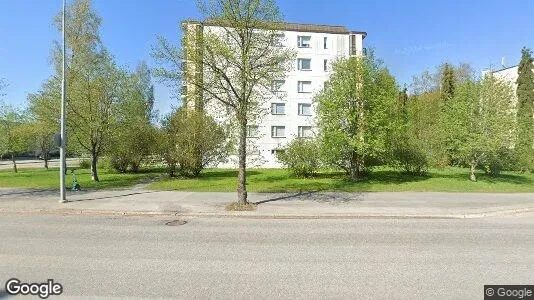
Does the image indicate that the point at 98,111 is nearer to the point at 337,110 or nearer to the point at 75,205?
the point at 75,205

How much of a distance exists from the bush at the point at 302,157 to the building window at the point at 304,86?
1723 cm

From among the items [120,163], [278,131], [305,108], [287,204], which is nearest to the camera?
[287,204]

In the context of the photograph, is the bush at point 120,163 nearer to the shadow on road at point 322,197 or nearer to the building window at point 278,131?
the shadow on road at point 322,197

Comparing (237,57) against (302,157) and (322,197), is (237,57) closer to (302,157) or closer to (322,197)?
(322,197)

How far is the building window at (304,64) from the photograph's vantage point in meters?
37.3

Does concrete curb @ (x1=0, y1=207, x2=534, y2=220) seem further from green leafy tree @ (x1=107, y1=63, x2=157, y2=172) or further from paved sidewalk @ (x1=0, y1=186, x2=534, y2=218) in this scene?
green leafy tree @ (x1=107, y1=63, x2=157, y2=172)

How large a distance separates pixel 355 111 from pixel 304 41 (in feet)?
73.5

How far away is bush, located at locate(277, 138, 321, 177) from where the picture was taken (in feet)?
67.1

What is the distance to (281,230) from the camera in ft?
28.8

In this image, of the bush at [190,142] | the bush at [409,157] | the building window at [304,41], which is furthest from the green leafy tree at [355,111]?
the building window at [304,41]

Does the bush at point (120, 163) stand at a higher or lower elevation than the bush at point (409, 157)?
lower

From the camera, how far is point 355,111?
60.1 ft

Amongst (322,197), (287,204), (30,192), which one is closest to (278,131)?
(322,197)

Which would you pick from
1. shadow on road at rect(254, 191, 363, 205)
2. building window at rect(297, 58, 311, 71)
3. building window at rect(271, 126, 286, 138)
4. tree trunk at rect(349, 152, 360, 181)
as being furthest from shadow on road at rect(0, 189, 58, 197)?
building window at rect(297, 58, 311, 71)
